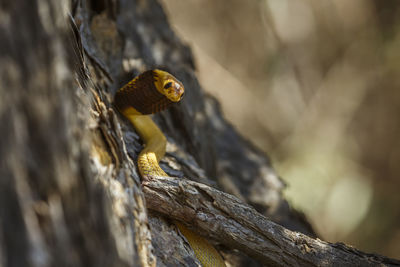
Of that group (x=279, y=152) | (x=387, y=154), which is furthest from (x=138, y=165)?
(x=387, y=154)

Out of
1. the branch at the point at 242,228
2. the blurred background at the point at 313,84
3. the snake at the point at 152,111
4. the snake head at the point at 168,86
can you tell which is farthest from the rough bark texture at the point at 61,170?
the blurred background at the point at 313,84

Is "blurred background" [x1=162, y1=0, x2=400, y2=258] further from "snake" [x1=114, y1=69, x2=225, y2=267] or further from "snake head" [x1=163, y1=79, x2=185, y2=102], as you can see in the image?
"snake head" [x1=163, y1=79, x2=185, y2=102]

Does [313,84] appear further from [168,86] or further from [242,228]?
[242,228]

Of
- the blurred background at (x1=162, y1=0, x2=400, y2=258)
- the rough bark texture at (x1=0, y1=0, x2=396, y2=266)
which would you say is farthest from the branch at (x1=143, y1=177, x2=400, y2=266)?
the blurred background at (x1=162, y1=0, x2=400, y2=258)

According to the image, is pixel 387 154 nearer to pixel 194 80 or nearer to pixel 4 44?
pixel 194 80

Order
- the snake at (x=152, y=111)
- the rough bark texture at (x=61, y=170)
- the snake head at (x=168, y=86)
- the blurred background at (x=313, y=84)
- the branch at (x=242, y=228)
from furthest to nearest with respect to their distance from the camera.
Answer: the blurred background at (x=313, y=84) → the snake head at (x=168, y=86) → the snake at (x=152, y=111) → the branch at (x=242, y=228) → the rough bark texture at (x=61, y=170)

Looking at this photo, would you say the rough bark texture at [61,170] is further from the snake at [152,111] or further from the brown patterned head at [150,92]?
the brown patterned head at [150,92]
